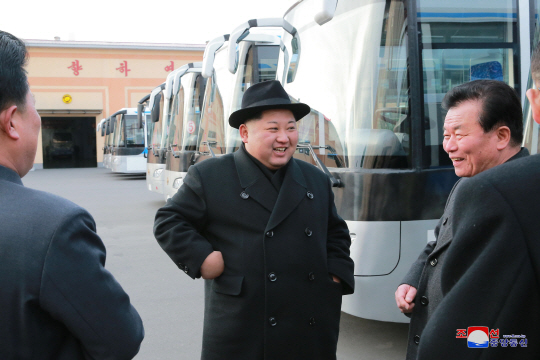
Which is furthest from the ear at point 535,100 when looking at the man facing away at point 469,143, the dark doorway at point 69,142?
the dark doorway at point 69,142

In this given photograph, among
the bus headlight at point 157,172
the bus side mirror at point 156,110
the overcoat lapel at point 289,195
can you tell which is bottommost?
the overcoat lapel at point 289,195

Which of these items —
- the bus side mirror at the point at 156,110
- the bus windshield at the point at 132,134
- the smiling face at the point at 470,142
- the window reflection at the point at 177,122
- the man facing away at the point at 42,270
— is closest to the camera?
the man facing away at the point at 42,270

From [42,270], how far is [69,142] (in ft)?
136

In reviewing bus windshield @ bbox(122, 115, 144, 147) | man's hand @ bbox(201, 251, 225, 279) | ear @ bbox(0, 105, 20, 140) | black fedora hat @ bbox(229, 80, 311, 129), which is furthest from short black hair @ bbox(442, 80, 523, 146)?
bus windshield @ bbox(122, 115, 144, 147)

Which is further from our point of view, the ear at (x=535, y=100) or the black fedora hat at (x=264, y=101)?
the black fedora hat at (x=264, y=101)

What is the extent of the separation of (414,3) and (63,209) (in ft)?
10.00

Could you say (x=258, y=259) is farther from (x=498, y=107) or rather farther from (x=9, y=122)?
(x=9, y=122)

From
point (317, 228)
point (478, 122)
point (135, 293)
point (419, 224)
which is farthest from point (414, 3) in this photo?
point (135, 293)

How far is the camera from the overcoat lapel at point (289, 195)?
7.89ft

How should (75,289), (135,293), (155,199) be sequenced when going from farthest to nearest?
1. (155,199)
2. (135,293)
3. (75,289)

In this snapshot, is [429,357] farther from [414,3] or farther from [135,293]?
[135,293]

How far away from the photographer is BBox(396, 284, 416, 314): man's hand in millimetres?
2225

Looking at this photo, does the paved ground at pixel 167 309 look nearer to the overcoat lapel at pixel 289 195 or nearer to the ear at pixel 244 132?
the overcoat lapel at pixel 289 195

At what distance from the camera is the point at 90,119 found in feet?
130
